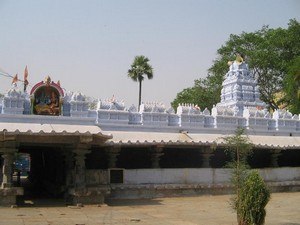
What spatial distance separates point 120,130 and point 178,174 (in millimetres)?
3025

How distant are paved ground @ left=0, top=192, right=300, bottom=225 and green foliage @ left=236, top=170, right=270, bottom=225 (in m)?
1.62

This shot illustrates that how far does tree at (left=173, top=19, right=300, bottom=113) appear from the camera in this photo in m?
35.8

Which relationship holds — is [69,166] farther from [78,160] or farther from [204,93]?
[204,93]

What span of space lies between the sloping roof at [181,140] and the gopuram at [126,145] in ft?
0.13

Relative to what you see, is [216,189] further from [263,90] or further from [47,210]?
[263,90]

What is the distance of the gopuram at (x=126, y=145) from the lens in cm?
1455

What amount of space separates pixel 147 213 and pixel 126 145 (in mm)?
4472

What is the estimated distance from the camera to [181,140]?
17.9 m

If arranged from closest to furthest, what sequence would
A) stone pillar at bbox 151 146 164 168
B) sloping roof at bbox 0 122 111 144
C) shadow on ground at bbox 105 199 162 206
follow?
1. sloping roof at bbox 0 122 111 144
2. shadow on ground at bbox 105 199 162 206
3. stone pillar at bbox 151 146 164 168

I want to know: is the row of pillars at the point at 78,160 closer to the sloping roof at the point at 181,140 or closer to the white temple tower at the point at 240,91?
the sloping roof at the point at 181,140

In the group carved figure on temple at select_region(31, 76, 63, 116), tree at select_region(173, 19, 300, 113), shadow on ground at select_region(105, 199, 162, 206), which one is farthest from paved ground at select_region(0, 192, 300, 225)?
tree at select_region(173, 19, 300, 113)

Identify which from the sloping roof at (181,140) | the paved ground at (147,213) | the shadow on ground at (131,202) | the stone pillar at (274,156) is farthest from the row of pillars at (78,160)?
Answer: the stone pillar at (274,156)

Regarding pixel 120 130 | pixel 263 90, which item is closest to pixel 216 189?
pixel 120 130

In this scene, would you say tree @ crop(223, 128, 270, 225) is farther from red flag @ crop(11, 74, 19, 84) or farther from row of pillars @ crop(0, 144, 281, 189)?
red flag @ crop(11, 74, 19, 84)
